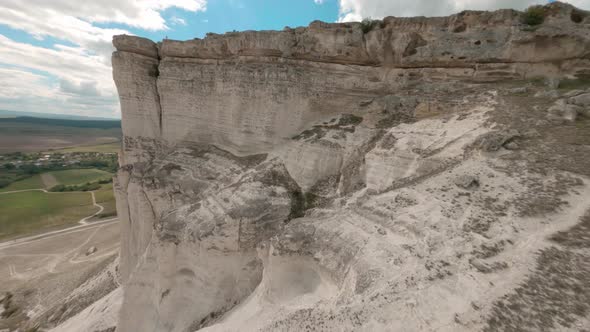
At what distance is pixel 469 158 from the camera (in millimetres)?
7547

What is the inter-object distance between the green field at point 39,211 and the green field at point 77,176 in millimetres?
10842

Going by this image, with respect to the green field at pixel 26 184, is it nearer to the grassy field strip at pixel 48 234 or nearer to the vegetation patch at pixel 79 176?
the vegetation patch at pixel 79 176

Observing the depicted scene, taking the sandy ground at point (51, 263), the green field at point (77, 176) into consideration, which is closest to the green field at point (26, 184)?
the green field at point (77, 176)

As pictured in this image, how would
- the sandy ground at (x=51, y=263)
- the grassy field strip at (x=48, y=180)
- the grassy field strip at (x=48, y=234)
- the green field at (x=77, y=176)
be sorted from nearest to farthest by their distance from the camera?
1. the sandy ground at (x=51, y=263)
2. the grassy field strip at (x=48, y=234)
3. the grassy field strip at (x=48, y=180)
4. the green field at (x=77, y=176)

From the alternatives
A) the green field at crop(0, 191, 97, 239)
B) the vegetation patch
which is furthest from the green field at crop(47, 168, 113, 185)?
the green field at crop(0, 191, 97, 239)

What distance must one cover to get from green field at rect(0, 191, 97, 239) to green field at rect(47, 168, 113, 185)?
10842 mm

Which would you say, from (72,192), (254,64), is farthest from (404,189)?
(72,192)

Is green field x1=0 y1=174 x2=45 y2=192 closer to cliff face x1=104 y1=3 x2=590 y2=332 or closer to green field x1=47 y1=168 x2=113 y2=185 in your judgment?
green field x1=47 y1=168 x2=113 y2=185

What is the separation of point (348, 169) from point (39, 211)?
47.9m

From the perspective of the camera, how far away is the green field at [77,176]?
2295 inches

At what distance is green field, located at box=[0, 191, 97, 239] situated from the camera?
31.5 m

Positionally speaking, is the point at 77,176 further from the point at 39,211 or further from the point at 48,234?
the point at 48,234

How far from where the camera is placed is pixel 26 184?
5341cm

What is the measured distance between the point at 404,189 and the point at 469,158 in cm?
235
